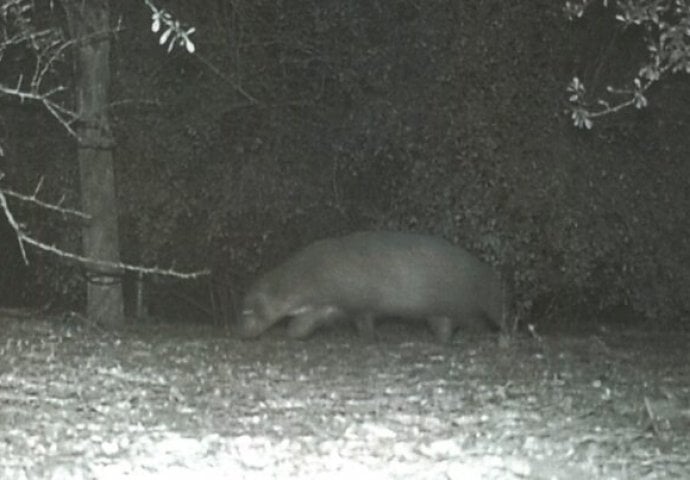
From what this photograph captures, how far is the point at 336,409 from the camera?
7336mm

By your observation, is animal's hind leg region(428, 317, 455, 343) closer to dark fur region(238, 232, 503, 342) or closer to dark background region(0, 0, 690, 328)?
dark fur region(238, 232, 503, 342)

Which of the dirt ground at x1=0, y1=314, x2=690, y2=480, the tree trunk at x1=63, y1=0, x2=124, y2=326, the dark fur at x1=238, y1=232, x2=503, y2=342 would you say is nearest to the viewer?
the dirt ground at x1=0, y1=314, x2=690, y2=480

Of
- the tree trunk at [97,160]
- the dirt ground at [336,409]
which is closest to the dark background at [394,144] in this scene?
the tree trunk at [97,160]

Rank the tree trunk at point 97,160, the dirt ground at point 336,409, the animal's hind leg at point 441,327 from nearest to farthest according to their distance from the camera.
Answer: the dirt ground at point 336,409 → the tree trunk at point 97,160 → the animal's hind leg at point 441,327

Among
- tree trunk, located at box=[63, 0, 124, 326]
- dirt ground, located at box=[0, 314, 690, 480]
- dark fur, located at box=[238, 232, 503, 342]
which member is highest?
tree trunk, located at box=[63, 0, 124, 326]

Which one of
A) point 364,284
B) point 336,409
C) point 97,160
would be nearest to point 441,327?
point 364,284

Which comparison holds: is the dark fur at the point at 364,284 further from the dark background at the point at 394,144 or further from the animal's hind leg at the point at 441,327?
the dark background at the point at 394,144

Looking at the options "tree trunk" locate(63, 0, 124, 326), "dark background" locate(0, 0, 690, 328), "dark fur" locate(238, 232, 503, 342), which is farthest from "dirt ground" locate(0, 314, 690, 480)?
"dark background" locate(0, 0, 690, 328)

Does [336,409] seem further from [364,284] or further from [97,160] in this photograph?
[97,160]

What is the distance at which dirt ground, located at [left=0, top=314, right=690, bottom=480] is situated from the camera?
19.2ft

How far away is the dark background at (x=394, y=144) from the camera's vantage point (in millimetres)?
11711

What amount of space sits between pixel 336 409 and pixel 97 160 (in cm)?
515

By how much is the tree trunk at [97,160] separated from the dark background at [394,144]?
0.57 meters

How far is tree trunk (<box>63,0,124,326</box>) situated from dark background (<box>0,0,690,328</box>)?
0.57 meters
